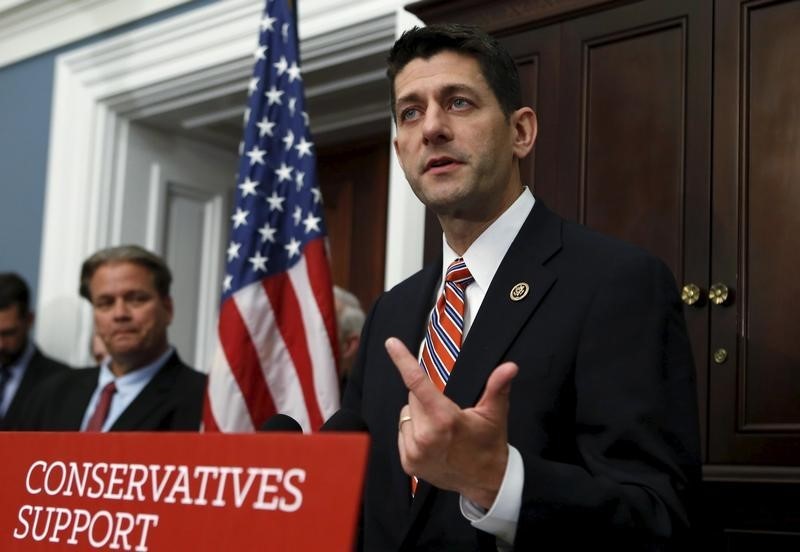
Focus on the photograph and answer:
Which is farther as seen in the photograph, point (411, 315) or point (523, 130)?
point (523, 130)

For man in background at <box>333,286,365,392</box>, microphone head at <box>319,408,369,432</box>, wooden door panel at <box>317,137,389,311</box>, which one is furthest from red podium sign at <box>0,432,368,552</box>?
wooden door panel at <box>317,137,389,311</box>

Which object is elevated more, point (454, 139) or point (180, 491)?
point (454, 139)

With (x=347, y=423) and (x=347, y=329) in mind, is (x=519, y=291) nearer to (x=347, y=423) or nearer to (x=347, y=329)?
(x=347, y=423)

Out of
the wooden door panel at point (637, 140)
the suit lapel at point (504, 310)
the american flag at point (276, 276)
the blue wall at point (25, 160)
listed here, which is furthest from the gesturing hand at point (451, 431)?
the blue wall at point (25, 160)

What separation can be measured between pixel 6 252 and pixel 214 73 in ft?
4.50

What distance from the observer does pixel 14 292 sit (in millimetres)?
4348

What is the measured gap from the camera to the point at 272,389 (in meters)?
3.21

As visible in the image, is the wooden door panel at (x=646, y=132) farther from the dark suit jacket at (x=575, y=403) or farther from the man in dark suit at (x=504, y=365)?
the dark suit jacket at (x=575, y=403)

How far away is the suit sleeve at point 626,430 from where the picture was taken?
4.24 feet

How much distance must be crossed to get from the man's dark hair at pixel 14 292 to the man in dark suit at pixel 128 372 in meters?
0.61

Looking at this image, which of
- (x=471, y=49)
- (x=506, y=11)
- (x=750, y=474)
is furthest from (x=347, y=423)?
(x=506, y=11)

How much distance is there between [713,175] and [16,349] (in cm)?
306

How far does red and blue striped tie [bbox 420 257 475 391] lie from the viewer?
162cm

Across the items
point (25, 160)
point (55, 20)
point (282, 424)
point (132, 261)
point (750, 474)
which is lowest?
point (282, 424)
